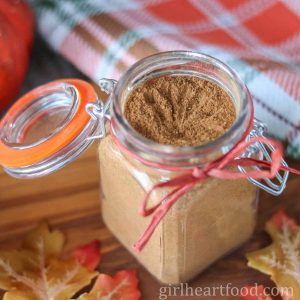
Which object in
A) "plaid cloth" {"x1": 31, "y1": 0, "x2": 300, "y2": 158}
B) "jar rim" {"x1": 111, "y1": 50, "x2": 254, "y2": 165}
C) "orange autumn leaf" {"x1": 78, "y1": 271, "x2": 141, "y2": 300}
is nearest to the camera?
"jar rim" {"x1": 111, "y1": 50, "x2": 254, "y2": 165}

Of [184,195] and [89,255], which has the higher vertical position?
[184,195]

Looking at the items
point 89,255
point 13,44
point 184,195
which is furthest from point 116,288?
point 13,44

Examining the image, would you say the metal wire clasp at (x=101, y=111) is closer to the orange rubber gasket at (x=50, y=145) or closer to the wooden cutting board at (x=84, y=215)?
the orange rubber gasket at (x=50, y=145)

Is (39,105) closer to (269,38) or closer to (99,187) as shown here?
(99,187)

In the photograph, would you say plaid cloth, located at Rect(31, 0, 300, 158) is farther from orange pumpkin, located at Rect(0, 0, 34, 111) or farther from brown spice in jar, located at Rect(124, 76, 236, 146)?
brown spice in jar, located at Rect(124, 76, 236, 146)

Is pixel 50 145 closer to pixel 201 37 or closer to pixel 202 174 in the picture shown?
pixel 202 174

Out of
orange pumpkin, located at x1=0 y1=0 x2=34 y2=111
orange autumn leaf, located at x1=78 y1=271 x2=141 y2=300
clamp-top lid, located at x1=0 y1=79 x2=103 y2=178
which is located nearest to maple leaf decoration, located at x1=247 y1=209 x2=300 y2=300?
orange autumn leaf, located at x1=78 y1=271 x2=141 y2=300

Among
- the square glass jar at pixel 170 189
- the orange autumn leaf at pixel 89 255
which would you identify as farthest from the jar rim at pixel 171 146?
the orange autumn leaf at pixel 89 255
